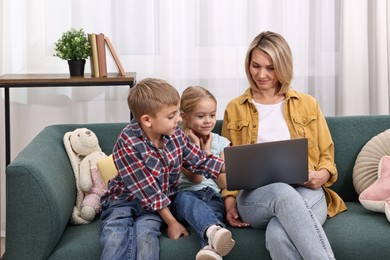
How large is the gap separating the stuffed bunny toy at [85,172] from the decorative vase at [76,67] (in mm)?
602

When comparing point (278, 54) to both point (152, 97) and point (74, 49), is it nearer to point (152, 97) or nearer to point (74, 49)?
point (152, 97)

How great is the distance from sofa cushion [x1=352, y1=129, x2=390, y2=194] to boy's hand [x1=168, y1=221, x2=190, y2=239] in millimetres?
811

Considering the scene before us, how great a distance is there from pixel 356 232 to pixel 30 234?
3.68 ft

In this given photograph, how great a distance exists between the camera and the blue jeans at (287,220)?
2.45 meters

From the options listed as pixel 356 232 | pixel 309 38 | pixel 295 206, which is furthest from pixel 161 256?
pixel 309 38

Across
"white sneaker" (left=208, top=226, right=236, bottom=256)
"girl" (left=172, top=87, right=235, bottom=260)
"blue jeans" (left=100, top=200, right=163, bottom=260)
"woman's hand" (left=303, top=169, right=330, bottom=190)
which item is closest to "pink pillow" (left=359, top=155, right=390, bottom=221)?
"woman's hand" (left=303, top=169, right=330, bottom=190)

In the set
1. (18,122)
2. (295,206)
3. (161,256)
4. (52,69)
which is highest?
(52,69)

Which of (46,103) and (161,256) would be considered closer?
(161,256)

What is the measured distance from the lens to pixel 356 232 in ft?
8.76

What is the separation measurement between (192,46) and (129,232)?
1.59 metres

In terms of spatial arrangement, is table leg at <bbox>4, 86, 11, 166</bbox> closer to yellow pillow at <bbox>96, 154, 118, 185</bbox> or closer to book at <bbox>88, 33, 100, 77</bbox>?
book at <bbox>88, 33, 100, 77</bbox>

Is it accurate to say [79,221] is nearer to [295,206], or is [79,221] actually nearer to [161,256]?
[161,256]

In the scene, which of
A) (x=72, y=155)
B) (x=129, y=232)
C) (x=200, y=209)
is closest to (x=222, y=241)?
(x=200, y=209)

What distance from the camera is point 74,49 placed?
3.59m
